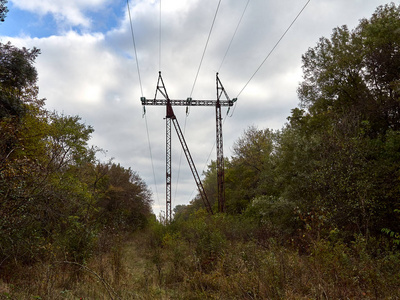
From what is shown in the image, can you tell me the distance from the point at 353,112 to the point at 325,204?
5.75 metres

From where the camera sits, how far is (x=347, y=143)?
13109 mm

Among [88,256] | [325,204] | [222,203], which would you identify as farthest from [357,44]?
[88,256]

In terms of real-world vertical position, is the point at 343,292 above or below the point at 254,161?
below

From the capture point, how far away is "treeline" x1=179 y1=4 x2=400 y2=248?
1224cm

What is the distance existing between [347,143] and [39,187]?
41.5ft

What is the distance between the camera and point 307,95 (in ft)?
66.9

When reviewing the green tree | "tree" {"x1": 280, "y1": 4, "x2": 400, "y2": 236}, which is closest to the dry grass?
"tree" {"x1": 280, "y1": 4, "x2": 400, "y2": 236}

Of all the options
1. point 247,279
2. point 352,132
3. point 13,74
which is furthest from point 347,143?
point 13,74

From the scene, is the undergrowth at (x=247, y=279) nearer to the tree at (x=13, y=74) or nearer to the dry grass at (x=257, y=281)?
the dry grass at (x=257, y=281)

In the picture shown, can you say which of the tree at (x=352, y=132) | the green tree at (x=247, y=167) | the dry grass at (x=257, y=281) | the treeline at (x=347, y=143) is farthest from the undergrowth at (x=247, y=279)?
the green tree at (x=247, y=167)

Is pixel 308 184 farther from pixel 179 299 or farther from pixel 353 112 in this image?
pixel 179 299

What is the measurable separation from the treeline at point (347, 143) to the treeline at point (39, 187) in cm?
721

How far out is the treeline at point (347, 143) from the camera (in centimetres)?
1224

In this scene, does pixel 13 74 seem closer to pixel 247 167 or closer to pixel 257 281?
pixel 257 281
